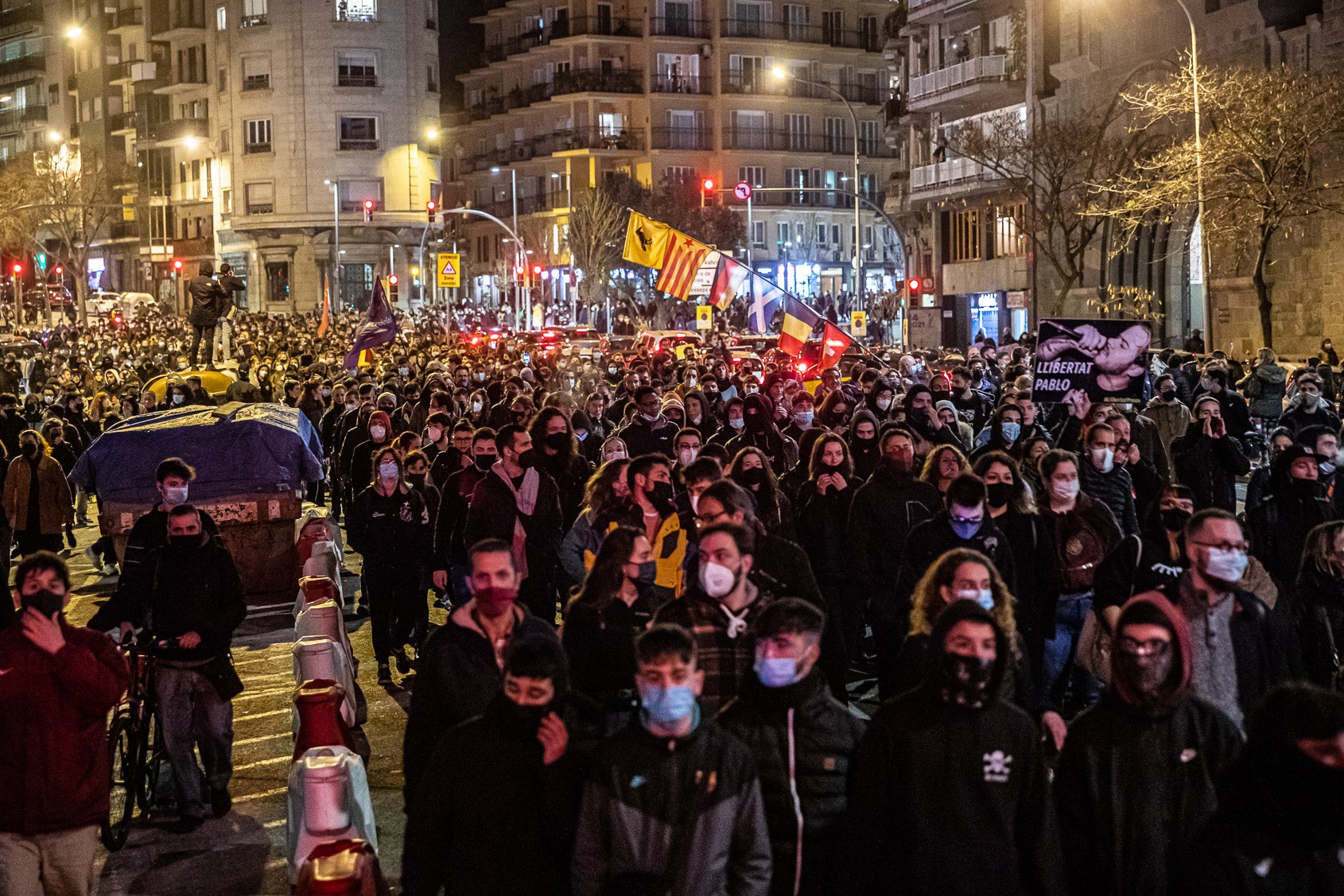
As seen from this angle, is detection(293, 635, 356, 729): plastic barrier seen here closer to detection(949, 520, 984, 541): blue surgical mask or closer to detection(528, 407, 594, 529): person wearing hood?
detection(528, 407, 594, 529): person wearing hood

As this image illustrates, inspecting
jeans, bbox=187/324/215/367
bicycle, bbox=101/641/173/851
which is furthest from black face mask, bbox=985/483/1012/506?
jeans, bbox=187/324/215/367

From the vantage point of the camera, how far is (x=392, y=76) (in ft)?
255

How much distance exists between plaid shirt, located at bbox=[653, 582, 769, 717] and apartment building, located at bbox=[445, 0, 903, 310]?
7746cm

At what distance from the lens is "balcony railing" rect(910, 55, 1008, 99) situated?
52594mm

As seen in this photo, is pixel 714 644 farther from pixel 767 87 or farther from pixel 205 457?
pixel 767 87

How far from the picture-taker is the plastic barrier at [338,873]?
5.32 metres

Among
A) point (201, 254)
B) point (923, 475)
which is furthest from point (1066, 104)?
point (201, 254)

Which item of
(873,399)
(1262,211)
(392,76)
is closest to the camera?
(873,399)

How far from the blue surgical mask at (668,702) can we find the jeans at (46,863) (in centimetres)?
257

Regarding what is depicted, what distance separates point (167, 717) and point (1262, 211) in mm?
29009

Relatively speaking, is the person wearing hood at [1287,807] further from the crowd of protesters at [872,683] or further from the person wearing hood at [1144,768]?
the person wearing hood at [1144,768]

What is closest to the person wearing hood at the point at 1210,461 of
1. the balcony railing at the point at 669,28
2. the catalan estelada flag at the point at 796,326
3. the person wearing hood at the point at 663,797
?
the person wearing hood at the point at 663,797

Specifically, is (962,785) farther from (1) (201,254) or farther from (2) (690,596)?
(1) (201,254)

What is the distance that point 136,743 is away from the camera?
8266 millimetres
